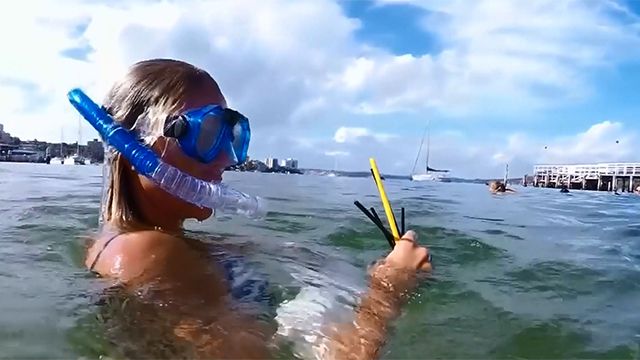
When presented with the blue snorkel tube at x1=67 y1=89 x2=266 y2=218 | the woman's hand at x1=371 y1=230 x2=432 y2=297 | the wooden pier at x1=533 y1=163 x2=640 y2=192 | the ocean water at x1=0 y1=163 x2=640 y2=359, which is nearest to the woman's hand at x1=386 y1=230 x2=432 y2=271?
the woman's hand at x1=371 y1=230 x2=432 y2=297

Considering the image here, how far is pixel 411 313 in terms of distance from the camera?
302 cm

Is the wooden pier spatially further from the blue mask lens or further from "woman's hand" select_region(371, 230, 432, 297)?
the blue mask lens

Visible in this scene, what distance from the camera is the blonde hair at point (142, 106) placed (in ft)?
8.95

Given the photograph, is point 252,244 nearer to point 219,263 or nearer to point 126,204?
point 219,263

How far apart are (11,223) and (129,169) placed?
11.0 ft

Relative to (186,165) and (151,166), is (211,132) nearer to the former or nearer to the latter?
(186,165)

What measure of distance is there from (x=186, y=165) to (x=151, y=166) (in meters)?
0.24

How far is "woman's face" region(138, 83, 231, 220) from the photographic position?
274 centimetres

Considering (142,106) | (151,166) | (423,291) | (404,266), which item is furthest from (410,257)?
(142,106)

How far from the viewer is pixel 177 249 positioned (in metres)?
2.46

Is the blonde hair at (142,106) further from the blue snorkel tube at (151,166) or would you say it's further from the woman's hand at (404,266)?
the woman's hand at (404,266)

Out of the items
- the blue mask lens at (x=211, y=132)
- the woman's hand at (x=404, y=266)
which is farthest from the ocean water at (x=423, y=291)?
the blue mask lens at (x=211, y=132)

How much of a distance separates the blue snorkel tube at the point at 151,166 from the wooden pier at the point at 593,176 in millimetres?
87726

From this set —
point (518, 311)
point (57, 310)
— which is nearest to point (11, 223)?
point (57, 310)
